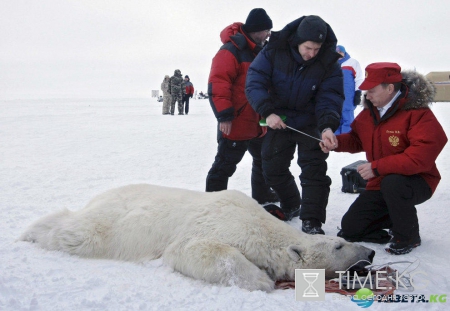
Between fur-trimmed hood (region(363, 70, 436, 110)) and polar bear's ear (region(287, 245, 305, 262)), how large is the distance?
1.78 meters

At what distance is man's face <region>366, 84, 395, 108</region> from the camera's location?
4043mm

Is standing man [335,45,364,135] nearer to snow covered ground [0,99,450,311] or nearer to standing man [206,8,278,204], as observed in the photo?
snow covered ground [0,99,450,311]

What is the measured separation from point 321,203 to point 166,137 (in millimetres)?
9274

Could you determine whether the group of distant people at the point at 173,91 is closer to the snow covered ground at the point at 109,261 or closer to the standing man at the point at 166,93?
the standing man at the point at 166,93

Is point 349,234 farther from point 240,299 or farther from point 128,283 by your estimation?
point 128,283

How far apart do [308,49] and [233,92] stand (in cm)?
140

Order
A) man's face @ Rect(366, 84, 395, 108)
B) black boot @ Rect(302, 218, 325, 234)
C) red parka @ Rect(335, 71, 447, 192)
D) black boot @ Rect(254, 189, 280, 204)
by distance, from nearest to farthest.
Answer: red parka @ Rect(335, 71, 447, 192) → man's face @ Rect(366, 84, 395, 108) → black boot @ Rect(302, 218, 325, 234) → black boot @ Rect(254, 189, 280, 204)

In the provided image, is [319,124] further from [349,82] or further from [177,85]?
[177,85]

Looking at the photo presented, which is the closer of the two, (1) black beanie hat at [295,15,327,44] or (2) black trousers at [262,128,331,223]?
(1) black beanie hat at [295,15,327,44]

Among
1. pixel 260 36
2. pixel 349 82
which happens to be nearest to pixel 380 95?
pixel 260 36

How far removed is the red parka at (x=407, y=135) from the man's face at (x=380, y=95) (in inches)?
4.0

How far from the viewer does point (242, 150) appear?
5.43m

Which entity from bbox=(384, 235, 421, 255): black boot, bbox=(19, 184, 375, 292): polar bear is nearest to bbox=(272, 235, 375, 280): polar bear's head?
bbox=(19, 184, 375, 292): polar bear

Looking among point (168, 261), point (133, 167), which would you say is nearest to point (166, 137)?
point (133, 167)
